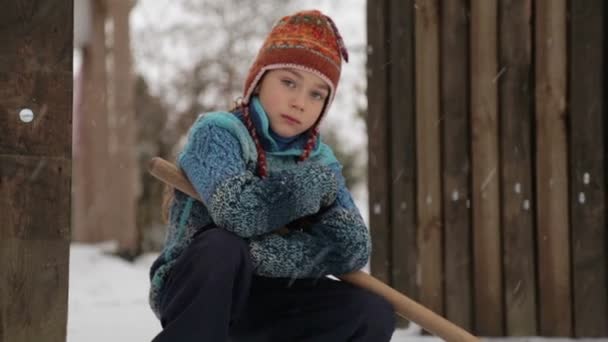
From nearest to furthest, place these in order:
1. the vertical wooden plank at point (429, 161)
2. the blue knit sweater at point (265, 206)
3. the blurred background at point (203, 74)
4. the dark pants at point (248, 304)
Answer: the dark pants at point (248, 304) → the blue knit sweater at point (265, 206) → the vertical wooden plank at point (429, 161) → the blurred background at point (203, 74)

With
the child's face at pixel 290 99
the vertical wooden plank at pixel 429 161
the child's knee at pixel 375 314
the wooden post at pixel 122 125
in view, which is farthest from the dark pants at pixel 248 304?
the wooden post at pixel 122 125

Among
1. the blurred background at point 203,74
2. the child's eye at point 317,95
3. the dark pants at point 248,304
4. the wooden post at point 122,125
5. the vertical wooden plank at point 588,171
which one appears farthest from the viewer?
the blurred background at point 203,74

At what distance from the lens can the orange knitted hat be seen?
7.13ft

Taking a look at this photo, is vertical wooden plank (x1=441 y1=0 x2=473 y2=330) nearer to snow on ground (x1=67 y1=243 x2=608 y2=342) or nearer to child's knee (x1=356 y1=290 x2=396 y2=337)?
snow on ground (x1=67 y1=243 x2=608 y2=342)

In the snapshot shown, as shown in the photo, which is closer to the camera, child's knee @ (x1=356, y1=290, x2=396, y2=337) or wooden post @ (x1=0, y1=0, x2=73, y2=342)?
wooden post @ (x1=0, y1=0, x2=73, y2=342)

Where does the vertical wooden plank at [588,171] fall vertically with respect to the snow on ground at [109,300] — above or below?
above

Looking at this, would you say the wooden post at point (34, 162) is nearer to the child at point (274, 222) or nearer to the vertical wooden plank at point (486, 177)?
the child at point (274, 222)

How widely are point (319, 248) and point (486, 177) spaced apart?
4.04 feet

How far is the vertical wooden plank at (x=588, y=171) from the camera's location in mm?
3049

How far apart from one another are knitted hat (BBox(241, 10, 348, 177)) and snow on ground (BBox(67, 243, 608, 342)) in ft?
3.86

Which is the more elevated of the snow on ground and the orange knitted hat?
the orange knitted hat

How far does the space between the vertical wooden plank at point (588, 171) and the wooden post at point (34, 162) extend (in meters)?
2.02

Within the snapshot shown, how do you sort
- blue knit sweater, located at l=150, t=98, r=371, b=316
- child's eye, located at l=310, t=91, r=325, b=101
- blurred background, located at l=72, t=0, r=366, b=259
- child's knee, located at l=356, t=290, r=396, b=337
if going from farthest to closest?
blurred background, located at l=72, t=0, r=366, b=259 → child's eye, located at l=310, t=91, r=325, b=101 → child's knee, located at l=356, t=290, r=396, b=337 → blue knit sweater, located at l=150, t=98, r=371, b=316

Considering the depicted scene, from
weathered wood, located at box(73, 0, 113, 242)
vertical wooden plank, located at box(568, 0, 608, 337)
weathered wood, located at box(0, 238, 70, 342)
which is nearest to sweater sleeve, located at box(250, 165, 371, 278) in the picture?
weathered wood, located at box(0, 238, 70, 342)
